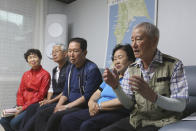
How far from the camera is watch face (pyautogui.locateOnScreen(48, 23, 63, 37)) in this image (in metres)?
3.34

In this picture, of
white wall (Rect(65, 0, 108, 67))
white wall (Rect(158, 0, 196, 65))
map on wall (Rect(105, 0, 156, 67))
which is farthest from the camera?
white wall (Rect(65, 0, 108, 67))

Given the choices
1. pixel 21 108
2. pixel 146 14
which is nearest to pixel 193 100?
pixel 146 14

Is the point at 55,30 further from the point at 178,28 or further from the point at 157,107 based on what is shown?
the point at 157,107

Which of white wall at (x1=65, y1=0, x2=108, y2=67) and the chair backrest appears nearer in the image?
the chair backrest

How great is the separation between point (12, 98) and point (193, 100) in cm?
305

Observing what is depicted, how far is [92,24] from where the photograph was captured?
3.34 m

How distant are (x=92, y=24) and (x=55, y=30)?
27.7 inches

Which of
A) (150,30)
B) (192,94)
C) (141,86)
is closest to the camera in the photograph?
(141,86)

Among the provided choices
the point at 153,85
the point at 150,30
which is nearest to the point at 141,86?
the point at 153,85

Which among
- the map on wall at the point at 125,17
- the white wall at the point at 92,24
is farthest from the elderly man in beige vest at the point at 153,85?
the white wall at the point at 92,24

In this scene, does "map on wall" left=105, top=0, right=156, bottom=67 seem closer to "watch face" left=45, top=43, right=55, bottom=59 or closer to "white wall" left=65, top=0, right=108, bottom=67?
"white wall" left=65, top=0, right=108, bottom=67

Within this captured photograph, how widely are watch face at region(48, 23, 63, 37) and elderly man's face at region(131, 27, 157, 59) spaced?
2372 mm

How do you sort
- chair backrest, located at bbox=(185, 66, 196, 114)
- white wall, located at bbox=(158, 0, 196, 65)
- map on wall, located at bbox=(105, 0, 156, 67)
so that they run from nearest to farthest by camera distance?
chair backrest, located at bbox=(185, 66, 196, 114), white wall, located at bbox=(158, 0, 196, 65), map on wall, located at bbox=(105, 0, 156, 67)

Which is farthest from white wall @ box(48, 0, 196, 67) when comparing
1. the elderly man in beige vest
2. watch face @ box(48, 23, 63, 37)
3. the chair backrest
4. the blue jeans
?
the blue jeans
